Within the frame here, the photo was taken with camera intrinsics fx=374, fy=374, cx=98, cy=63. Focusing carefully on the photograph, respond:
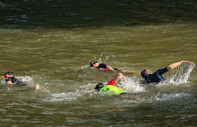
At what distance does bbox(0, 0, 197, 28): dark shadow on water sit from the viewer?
3462 cm

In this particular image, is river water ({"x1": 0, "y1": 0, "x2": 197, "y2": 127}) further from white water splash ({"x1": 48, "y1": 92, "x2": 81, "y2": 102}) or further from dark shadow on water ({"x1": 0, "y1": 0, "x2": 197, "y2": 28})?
dark shadow on water ({"x1": 0, "y1": 0, "x2": 197, "y2": 28})

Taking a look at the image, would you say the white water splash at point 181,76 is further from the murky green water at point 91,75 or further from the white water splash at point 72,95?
the white water splash at point 72,95

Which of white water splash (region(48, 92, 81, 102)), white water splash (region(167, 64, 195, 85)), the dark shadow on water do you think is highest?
the dark shadow on water

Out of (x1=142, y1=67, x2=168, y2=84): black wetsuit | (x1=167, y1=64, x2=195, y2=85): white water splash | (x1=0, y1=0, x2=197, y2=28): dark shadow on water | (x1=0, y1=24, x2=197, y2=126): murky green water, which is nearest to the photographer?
(x1=0, y1=24, x2=197, y2=126): murky green water

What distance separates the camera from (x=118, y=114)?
453 inches

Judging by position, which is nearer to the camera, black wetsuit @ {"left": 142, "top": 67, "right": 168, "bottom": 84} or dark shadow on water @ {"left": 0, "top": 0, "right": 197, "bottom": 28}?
black wetsuit @ {"left": 142, "top": 67, "right": 168, "bottom": 84}

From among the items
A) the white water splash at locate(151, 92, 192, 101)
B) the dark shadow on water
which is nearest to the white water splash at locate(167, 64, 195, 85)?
the white water splash at locate(151, 92, 192, 101)

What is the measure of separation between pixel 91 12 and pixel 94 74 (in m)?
22.7

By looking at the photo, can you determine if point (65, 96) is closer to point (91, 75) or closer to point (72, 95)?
point (72, 95)

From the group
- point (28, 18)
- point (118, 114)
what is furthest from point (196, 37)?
point (28, 18)

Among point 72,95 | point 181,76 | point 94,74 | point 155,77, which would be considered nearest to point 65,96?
point 72,95

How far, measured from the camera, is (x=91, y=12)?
39.8 m

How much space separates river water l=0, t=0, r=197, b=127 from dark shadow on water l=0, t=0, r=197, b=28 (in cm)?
205

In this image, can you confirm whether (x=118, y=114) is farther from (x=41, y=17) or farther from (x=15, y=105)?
(x=41, y=17)
